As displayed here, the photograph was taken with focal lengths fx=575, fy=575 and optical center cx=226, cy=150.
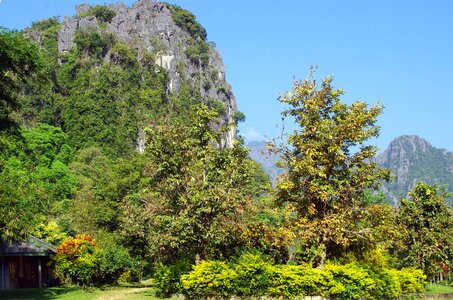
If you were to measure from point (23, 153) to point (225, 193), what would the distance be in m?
51.7

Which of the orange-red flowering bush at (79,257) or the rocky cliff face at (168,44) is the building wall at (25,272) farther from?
the rocky cliff face at (168,44)

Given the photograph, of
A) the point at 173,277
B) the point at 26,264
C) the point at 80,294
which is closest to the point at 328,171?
the point at 173,277

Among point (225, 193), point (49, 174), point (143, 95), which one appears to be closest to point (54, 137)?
point (49, 174)

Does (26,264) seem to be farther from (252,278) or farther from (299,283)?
(299,283)

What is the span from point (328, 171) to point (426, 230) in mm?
8528

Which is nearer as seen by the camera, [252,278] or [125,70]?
[252,278]

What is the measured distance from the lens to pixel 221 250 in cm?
2481

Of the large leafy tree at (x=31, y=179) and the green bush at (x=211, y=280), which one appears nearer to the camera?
the green bush at (x=211, y=280)

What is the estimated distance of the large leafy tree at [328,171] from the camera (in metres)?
22.6

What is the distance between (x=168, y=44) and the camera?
405ft

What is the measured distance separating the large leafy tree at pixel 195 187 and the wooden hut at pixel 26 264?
9944 mm

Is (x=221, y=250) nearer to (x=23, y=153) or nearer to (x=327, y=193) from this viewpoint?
(x=327, y=193)

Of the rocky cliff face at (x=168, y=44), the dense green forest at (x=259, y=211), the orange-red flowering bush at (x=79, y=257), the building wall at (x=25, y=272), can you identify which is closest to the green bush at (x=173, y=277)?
the dense green forest at (x=259, y=211)

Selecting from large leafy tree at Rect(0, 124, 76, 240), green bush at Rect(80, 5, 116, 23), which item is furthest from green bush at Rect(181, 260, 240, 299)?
green bush at Rect(80, 5, 116, 23)
